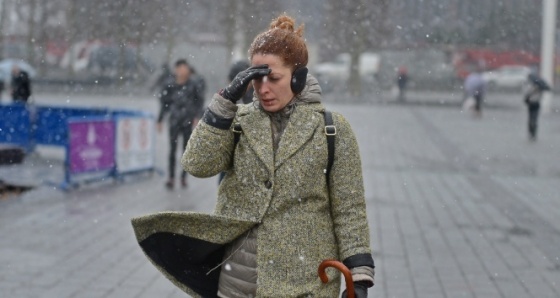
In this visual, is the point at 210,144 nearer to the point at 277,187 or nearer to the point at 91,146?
the point at 277,187

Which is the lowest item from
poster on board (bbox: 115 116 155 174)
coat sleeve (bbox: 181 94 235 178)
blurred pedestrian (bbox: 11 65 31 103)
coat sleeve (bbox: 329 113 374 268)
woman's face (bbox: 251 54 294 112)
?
poster on board (bbox: 115 116 155 174)

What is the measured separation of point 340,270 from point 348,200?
29 cm

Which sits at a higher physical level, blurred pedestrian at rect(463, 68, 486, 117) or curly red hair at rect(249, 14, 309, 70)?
curly red hair at rect(249, 14, 309, 70)

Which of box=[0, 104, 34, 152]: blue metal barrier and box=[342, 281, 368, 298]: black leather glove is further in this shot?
box=[0, 104, 34, 152]: blue metal barrier

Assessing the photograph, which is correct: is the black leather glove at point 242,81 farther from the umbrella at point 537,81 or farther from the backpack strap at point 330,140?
the umbrella at point 537,81

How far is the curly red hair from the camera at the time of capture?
10.8 feet

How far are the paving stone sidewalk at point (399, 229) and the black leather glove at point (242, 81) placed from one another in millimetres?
3687

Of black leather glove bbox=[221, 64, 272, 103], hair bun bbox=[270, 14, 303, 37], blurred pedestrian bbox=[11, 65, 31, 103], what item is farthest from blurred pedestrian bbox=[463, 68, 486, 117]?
black leather glove bbox=[221, 64, 272, 103]

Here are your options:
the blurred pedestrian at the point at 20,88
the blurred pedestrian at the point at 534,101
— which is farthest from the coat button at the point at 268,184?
the blurred pedestrian at the point at 534,101

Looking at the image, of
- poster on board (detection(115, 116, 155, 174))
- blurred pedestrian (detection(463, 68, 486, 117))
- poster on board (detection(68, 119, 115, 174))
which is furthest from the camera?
blurred pedestrian (detection(463, 68, 486, 117))

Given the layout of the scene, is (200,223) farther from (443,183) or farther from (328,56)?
(328,56)

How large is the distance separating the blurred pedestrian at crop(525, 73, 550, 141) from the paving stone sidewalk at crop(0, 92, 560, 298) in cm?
411

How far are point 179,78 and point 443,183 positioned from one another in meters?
4.14

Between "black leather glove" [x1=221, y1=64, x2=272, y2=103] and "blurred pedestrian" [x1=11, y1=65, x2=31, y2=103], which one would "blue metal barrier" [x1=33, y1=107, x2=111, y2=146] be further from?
"black leather glove" [x1=221, y1=64, x2=272, y2=103]
